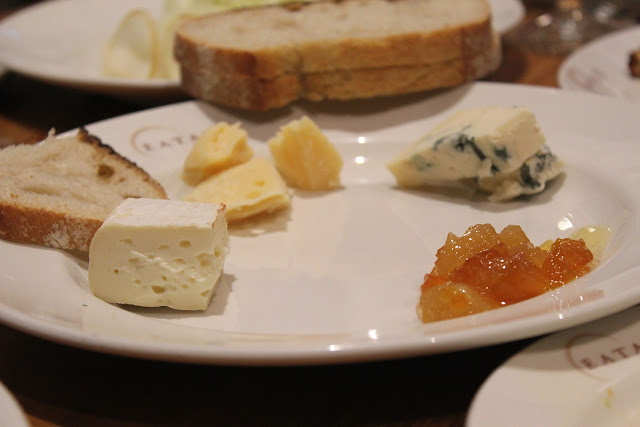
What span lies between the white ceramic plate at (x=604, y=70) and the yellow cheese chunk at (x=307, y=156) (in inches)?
51.9

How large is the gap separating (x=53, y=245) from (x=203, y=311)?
1.57 ft

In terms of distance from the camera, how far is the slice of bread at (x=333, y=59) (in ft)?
8.77

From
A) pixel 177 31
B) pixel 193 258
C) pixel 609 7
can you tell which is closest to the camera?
pixel 193 258

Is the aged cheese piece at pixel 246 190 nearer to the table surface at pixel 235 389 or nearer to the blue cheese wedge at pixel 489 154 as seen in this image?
the blue cheese wedge at pixel 489 154

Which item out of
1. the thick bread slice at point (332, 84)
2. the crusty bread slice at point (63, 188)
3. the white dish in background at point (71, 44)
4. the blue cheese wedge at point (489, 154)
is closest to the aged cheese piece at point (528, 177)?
the blue cheese wedge at point (489, 154)

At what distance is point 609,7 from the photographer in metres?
4.66

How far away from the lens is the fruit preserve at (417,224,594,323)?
1545 millimetres

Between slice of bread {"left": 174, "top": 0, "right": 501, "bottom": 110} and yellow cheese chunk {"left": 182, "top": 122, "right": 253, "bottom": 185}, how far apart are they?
33 centimetres

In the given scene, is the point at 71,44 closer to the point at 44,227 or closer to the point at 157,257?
the point at 44,227

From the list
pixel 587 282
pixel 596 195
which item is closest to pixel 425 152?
pixel 596 195

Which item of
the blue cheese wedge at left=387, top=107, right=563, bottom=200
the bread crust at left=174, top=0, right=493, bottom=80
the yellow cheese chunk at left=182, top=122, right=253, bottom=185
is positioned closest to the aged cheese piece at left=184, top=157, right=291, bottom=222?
the yellow cheese chunk at left=182, top=122, right=253, bottom=185

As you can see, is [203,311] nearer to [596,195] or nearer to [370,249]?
[370,249]

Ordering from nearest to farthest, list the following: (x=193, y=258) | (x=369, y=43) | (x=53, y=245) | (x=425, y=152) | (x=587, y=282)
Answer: (x=587, y=282), (x=193, y=258), (x=53, y=245), (x=425, y=152), (x=369, y=43)

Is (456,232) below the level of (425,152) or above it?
below
